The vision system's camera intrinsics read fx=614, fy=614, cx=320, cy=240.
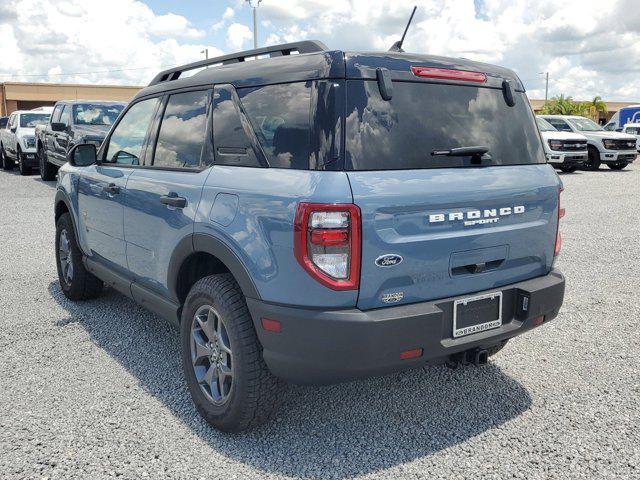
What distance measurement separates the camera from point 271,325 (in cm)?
280

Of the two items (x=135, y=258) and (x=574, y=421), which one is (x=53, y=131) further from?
(x=574, y=421)

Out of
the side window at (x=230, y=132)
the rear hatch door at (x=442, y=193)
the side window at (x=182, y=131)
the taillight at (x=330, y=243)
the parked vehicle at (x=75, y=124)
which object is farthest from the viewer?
the parked vehicle at (x=75, y=124)

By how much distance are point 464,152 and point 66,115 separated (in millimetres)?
12024

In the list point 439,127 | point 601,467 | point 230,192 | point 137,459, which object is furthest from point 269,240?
point 601,467

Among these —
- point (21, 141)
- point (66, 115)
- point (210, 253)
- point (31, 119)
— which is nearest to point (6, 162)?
point (31, 119)

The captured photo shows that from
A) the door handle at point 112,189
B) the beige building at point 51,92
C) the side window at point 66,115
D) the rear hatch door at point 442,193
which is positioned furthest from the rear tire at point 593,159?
the beige building at point 51,92

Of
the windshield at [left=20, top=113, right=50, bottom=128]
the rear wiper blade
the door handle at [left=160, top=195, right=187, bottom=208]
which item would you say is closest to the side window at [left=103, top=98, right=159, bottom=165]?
the door handle at [left=160, top=195, right=187, bottom=208]

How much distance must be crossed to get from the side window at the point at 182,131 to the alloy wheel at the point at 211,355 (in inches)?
34.8

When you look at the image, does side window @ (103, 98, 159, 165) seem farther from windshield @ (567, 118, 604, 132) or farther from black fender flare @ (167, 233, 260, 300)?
windshield @ (567, 118, 604, 132)

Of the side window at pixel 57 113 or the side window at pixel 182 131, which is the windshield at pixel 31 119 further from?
the side window at pixel 182 131

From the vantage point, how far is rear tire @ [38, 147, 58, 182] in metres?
15.0

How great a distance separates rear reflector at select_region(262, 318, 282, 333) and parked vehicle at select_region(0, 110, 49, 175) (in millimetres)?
15956

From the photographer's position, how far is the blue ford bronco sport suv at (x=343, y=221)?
8.84 ft

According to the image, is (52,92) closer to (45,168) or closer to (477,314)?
(45,168)
